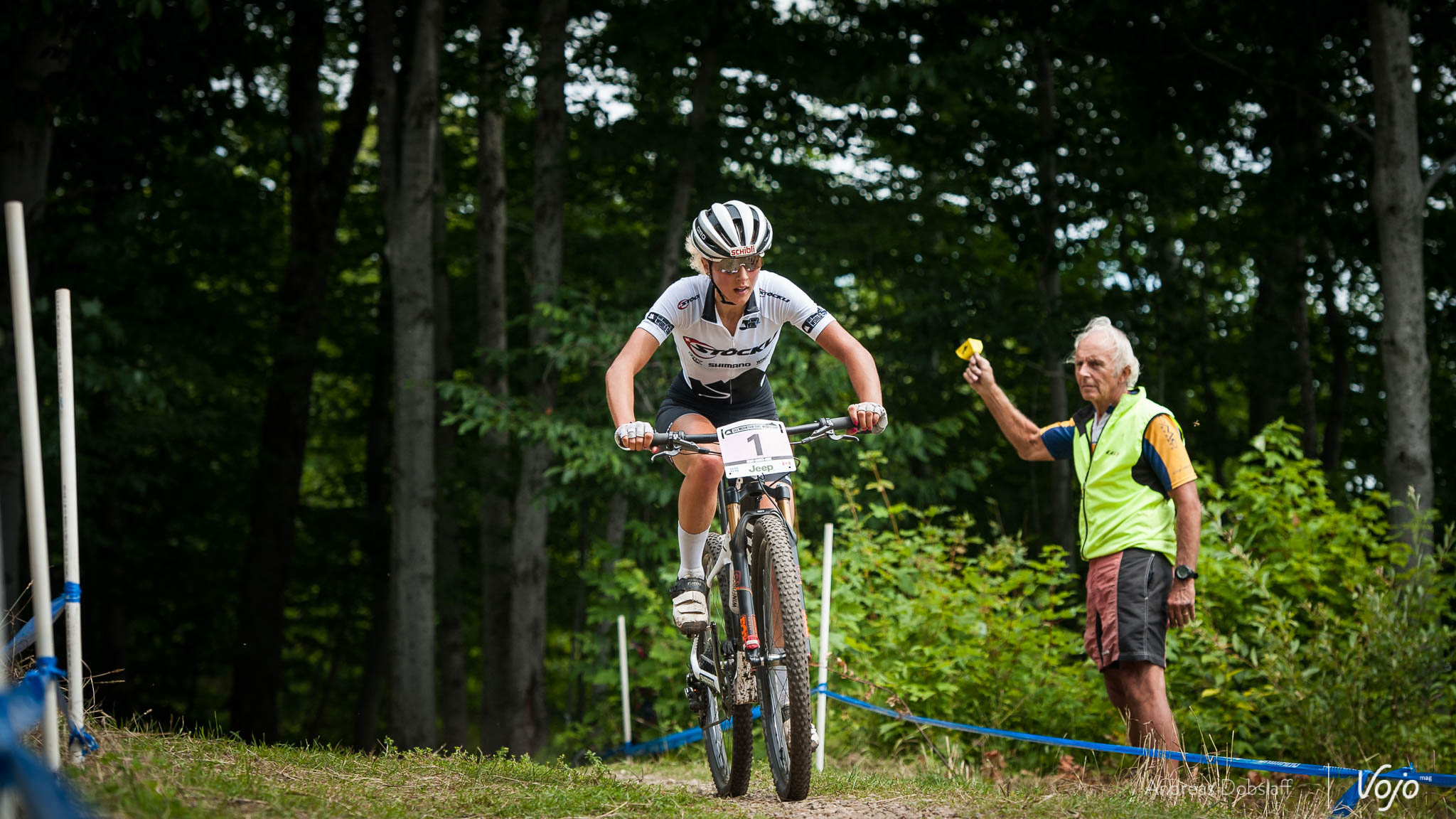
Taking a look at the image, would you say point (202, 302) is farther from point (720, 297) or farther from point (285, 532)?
point (720, 297)

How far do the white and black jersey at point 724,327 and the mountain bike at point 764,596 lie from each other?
502 millimetres

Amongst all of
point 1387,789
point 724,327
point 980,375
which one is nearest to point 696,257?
point 724,327

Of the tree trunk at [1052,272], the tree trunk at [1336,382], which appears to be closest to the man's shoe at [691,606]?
the tree trunk at [1052,272]

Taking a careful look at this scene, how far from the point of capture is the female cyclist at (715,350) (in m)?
4.79

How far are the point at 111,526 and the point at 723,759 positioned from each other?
16562 mm

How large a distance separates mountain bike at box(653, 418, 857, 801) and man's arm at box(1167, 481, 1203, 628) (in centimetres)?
151

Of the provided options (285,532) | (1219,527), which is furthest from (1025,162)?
(285,532)

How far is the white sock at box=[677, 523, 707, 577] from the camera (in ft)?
17.3

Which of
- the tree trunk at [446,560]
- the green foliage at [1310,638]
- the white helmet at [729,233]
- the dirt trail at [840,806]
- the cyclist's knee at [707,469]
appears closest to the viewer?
the dirt trail at [840,806]

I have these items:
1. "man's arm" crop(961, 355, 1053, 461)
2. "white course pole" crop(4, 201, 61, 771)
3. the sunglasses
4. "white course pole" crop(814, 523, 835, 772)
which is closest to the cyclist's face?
the sunglasses

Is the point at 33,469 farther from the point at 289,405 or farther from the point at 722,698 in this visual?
the point at 289,405

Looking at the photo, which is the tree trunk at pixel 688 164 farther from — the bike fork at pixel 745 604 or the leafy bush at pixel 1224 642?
the bike fork at pixel 745 604

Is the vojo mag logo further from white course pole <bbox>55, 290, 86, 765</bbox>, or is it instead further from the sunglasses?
white course pole <bbox>55, 290, 86, 765</bbox>

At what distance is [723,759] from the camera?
5305 millimetres
